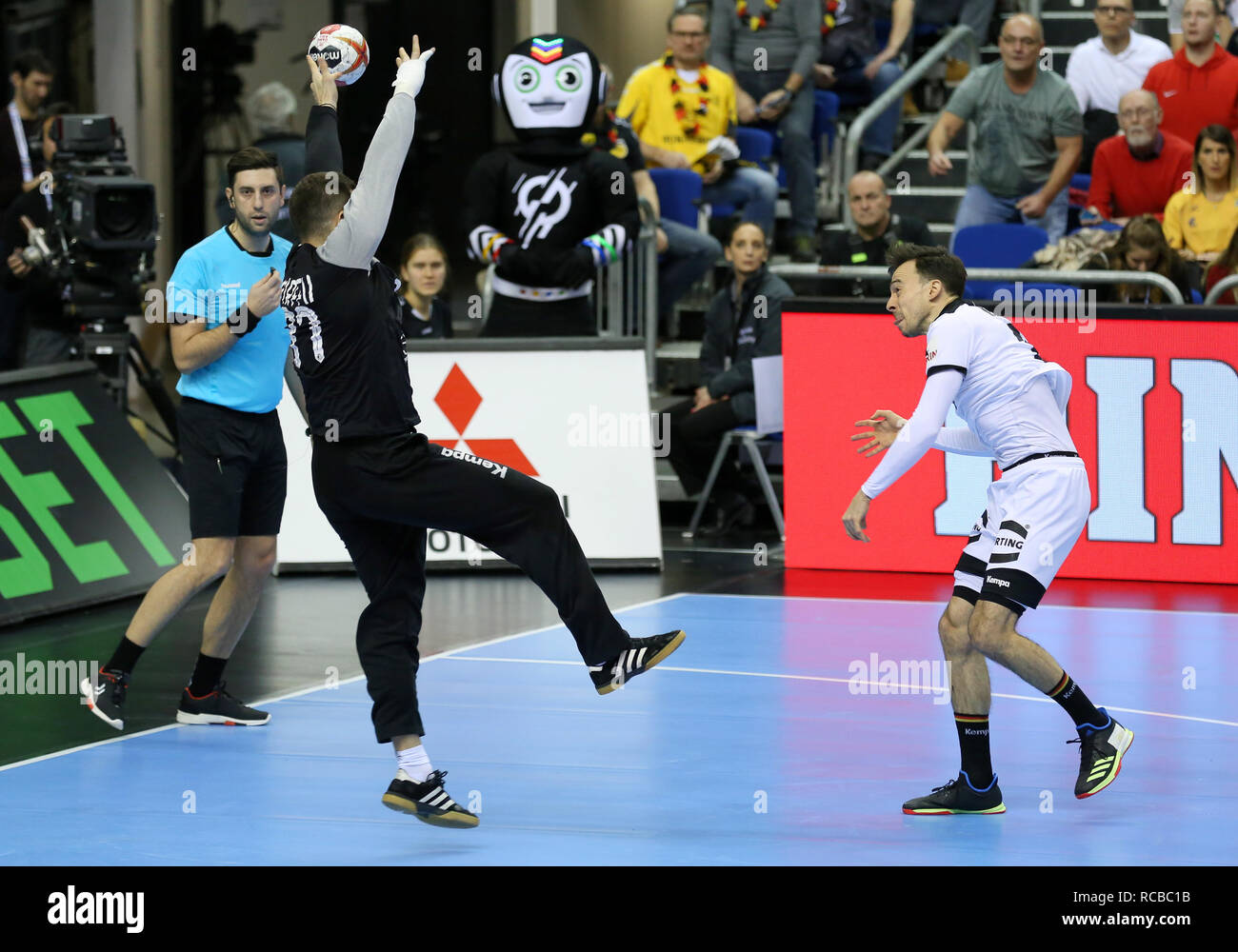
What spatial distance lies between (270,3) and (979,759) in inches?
585

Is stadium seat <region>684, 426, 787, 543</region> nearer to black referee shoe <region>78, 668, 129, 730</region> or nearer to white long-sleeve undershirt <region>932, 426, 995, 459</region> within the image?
white long-sleeve undershirt <region>932, 426, 995, 459</region>

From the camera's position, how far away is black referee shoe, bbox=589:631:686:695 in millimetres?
6605

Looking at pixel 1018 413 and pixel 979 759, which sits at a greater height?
pixel 1018 413

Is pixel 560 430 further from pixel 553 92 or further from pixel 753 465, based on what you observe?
pixel 553 92

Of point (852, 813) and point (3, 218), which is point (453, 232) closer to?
point (3, 218)

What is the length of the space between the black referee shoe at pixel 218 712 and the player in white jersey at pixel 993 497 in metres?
3.03

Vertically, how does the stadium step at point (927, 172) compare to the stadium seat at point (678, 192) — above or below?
above

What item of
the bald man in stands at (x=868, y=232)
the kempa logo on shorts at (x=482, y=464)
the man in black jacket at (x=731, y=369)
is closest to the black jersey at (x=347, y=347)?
the kempa logo on shorts at (x=482, y=464)

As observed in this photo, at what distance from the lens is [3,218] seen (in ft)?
44.4

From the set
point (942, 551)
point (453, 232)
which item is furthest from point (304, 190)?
point (453, 232)

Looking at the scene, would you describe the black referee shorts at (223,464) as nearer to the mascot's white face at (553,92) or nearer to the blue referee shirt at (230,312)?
the blue referee shirt at (230,312)

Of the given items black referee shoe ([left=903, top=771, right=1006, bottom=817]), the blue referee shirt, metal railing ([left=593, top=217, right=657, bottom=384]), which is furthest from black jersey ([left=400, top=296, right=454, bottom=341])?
black referee shoe ([left=903, top=771, right=1006, bottom=817])

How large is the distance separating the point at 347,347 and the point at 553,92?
241 inches

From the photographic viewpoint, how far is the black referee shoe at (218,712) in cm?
832
